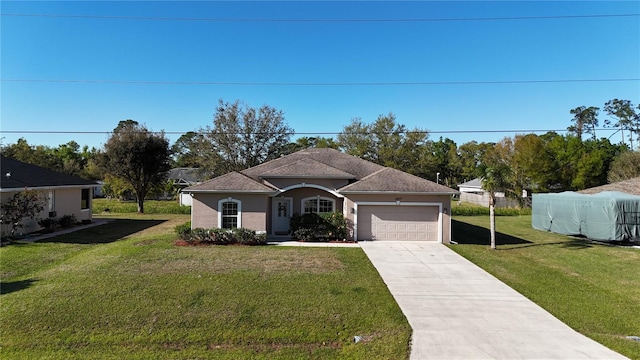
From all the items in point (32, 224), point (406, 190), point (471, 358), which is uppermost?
point (406, 190)

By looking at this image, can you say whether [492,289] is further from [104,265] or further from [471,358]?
[104,265]

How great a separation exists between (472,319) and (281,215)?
39.8 feet

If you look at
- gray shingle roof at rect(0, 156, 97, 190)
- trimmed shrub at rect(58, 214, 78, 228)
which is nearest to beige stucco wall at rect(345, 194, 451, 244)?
gray shingle roof at rect(0, 156, 97, 190)

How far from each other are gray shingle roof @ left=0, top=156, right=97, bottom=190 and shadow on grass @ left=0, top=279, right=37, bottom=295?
8633mm

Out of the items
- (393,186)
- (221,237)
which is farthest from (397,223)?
(221,237)

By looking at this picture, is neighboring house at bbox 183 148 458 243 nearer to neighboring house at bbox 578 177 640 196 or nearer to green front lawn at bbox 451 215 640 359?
green front lawn at bbox 451 215 640 359

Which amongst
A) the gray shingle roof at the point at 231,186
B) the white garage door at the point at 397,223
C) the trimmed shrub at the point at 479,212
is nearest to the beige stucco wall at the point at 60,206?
the gray shingle roof at the point at 231,186

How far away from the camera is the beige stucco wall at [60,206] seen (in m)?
16.8

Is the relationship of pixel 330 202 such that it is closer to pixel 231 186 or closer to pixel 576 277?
pixel 231 186

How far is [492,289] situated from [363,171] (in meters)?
11.7

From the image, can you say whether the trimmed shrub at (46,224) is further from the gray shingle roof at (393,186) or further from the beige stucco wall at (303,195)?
the gray shingle roof at (393,186)

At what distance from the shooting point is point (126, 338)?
632cm

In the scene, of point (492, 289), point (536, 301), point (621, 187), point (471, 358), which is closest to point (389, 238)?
point (492, 289)

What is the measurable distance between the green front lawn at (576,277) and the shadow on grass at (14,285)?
13.8m
